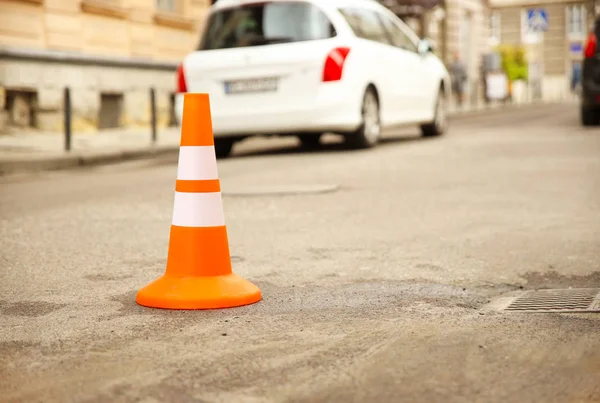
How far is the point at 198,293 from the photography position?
4449mm

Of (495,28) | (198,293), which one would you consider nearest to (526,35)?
(495,28)

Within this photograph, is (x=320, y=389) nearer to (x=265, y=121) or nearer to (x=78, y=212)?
(x=78, y=212)

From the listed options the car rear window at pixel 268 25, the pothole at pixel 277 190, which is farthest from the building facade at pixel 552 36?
the pothole at pixel 277 190

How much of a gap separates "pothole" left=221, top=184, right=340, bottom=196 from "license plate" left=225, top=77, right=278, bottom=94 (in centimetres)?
345

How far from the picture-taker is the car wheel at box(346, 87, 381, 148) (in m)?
13.1

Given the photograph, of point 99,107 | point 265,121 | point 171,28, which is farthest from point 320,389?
point 171,28

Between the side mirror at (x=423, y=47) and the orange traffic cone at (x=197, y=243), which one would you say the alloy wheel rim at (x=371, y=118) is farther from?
the orange traffic cone at (x=197, y=243)

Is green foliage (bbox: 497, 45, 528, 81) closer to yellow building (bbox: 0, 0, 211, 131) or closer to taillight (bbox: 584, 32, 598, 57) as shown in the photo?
yellow building (bbox: 0, 0, 211, 131)

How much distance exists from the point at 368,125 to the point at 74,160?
10.8 feet

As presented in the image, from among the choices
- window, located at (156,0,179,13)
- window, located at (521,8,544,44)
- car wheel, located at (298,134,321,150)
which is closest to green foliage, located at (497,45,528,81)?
window, located at (521,8,544,44)

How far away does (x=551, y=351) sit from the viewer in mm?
3582

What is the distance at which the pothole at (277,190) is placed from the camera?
28.5 feet

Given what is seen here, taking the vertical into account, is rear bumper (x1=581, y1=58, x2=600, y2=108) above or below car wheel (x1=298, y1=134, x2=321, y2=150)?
above

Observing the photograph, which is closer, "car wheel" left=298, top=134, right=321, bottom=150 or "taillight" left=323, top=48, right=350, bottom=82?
"taillight" left=323, top=48, right=350, bottom=82
